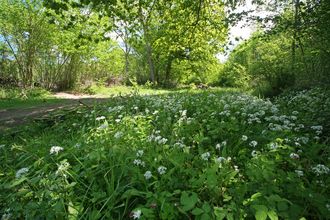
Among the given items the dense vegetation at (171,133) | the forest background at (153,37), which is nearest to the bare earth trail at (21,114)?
the dense vegetation at (171,133)

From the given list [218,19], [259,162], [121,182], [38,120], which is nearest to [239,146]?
[259,162]

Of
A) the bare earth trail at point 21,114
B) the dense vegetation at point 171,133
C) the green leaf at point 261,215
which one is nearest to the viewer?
the green leaf at point 261,215

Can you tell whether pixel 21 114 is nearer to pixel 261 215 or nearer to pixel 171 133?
pixel 171 133

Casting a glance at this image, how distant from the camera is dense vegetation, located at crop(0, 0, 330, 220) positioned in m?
1.21

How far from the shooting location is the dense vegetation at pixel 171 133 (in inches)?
47.6

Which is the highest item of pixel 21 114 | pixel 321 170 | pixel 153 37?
pixel 153 37

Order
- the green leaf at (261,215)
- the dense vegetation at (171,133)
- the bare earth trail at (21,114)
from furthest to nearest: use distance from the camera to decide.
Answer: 1. the bare earth trail at (21,114)
2. the dense vegetation at (171,133)
3. the green leaf at (261,215)

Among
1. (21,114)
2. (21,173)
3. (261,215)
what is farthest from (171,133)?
(21,114)

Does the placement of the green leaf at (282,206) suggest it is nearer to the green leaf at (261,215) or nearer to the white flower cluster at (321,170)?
the green leaf at (261,215)

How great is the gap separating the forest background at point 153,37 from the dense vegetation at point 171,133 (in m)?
0.07

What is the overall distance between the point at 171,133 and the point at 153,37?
6207mm

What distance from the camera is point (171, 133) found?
8.22 feet

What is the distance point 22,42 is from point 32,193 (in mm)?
15414

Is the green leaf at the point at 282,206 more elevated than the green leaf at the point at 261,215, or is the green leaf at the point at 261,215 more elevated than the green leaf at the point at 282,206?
the green leaf at the point at 282,206
